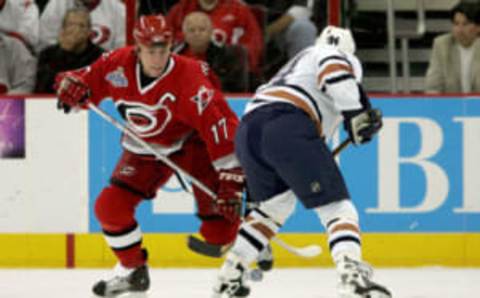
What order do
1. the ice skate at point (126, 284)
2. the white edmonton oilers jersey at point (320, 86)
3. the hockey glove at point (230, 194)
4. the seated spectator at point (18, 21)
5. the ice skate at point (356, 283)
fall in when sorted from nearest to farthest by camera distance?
the ice skate at point (356, 283), the white edmonton oilers jersey at point (320, 86), the hockey glove at point (230, 194), the ice skate at point (126, 284), the seated spectator at point (18, 21)

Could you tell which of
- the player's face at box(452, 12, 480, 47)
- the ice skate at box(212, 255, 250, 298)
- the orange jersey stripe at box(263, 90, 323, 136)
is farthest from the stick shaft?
the player's face at box(452, 12, 480, 47)

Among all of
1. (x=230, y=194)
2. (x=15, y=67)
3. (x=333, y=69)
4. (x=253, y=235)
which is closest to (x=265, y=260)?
(x=230, y=194)

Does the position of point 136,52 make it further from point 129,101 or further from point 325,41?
point 325,41

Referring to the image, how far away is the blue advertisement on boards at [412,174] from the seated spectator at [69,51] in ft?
1.11

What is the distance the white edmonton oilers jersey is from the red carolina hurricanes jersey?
0.92ft

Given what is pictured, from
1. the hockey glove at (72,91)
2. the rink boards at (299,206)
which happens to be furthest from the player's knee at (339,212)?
the rink boards at (299,206)

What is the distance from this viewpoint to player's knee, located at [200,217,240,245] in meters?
5.62

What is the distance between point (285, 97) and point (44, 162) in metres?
2.26

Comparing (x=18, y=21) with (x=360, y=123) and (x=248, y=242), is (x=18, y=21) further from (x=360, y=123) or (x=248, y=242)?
(x=360, y=123)

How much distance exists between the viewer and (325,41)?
5105 mm

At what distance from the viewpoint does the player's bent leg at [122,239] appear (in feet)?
18.0

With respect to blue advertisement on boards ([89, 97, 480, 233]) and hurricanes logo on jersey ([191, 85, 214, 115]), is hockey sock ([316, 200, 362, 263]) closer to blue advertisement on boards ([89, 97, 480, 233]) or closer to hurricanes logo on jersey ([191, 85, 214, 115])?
hurricanes logo on jersey ([191, 85, 214, 115])

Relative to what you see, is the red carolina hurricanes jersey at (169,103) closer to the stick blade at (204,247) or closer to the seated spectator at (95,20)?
the stick blade at (204,247)

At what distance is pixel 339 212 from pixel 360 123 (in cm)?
31
